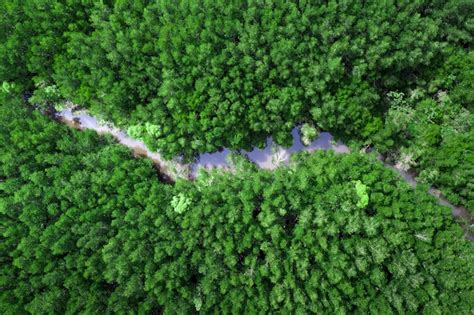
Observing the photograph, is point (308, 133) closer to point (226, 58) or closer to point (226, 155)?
point (226, 155)

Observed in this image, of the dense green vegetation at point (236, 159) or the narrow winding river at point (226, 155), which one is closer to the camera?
the dense green vegetation at point (236, 159)

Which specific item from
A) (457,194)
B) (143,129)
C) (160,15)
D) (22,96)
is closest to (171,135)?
(143,129)

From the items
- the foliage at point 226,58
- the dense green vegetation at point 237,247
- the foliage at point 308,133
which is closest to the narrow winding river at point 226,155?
the foliage at point 308,133

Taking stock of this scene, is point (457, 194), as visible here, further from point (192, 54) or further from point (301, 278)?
point (192, 54)

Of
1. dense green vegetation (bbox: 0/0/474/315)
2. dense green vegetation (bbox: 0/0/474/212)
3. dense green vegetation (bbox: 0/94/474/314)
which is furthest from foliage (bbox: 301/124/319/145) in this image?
dense green vegetation (bbox: 0/94/474/314)

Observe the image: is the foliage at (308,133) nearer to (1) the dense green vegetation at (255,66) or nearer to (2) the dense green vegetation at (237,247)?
(1) the dense green vegetation at (255,66)

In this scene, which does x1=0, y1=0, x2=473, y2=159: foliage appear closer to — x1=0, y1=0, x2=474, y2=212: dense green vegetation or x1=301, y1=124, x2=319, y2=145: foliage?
x1=0, y1=0, x2=474, y2=212: dense green vegetation

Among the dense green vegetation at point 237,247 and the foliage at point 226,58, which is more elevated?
the foliage at point 226,58
